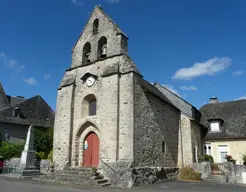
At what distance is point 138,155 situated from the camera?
13344mm

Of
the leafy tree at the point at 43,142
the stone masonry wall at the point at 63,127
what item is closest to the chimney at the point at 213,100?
the stone masonry wall at the point at 63,127

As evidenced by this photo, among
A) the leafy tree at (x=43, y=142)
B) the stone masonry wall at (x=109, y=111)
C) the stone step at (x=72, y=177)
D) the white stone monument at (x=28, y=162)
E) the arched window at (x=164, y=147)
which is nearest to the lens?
the stone step at (x=72, y=177)

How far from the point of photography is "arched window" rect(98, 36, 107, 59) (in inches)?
651

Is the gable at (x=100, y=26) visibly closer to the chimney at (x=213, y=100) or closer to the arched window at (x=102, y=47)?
the arched window at (x=102, y=47)

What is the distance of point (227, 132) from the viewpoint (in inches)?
845

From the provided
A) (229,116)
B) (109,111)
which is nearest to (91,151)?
(109,111)

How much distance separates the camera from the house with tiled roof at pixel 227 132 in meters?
20.4

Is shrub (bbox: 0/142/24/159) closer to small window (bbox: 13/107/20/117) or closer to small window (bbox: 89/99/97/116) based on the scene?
small window (bbox: 13/107/20/117)

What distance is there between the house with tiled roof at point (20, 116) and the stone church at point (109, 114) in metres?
12.1

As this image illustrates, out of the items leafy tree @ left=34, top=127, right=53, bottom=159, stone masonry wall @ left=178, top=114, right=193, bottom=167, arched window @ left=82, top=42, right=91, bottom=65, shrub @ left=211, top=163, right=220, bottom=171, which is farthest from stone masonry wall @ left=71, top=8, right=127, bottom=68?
shrub @ left=211, top=163, right=220, bottom=171

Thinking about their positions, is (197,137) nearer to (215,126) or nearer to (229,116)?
(215,126)

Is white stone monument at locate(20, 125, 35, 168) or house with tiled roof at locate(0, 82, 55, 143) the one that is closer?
white stone monument at locate(20, 125, 35, 168)

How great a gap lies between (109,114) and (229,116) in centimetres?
1460

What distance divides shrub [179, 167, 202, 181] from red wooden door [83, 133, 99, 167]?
6.48 m
